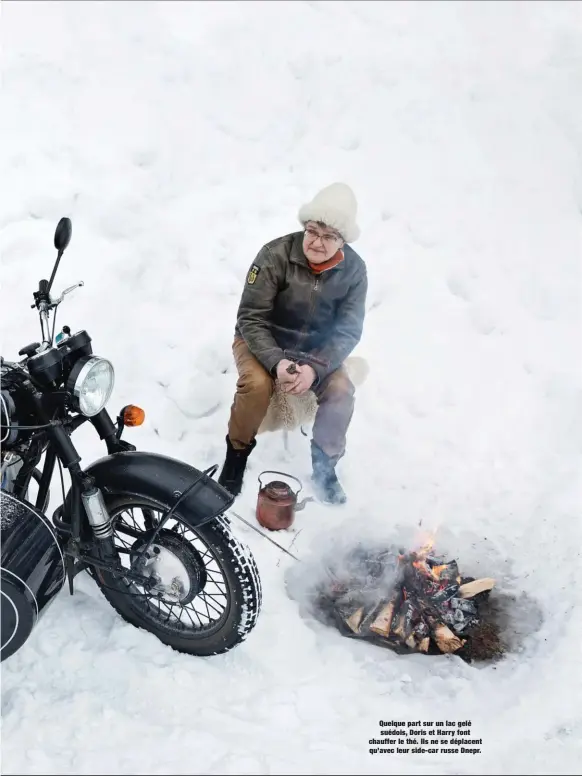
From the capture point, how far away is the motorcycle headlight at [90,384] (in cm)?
219

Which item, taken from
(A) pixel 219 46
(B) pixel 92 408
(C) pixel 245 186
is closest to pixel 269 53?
(A) pixel 219 46

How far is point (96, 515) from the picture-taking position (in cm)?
239

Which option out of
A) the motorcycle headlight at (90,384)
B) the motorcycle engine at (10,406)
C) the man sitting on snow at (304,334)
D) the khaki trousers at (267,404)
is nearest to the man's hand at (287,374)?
the man sitting on snow at (304,334)

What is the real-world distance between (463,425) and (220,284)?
2.05 m

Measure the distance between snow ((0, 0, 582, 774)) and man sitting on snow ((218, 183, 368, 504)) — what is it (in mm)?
352

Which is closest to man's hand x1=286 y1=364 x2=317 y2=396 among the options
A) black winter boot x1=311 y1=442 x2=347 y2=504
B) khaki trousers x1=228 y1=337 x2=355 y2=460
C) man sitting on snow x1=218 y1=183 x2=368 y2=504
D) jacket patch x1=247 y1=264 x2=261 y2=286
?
man sitting on snow x1=218 y1=183 x2=368 y2=504

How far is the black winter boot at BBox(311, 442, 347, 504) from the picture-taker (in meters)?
3.68

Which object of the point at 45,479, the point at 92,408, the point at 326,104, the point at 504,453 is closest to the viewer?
the point at 92,408

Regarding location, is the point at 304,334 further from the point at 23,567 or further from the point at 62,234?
the point at 23,567

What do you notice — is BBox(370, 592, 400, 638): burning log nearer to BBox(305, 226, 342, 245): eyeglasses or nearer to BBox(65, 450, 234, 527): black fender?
BBox(65, 450, 234, 527): black fender

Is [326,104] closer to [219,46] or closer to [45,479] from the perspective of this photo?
[219,46]

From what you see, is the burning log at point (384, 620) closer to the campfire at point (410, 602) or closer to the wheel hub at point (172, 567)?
the campfire at point (410, 602)

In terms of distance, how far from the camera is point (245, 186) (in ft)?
17.8

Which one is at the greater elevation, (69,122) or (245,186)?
(69,122)
